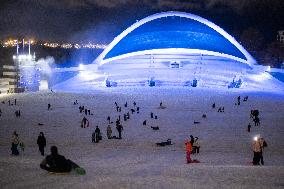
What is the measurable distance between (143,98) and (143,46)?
64.7ft

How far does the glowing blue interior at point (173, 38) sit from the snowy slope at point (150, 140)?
14067 millimetres

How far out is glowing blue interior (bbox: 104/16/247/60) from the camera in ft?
167

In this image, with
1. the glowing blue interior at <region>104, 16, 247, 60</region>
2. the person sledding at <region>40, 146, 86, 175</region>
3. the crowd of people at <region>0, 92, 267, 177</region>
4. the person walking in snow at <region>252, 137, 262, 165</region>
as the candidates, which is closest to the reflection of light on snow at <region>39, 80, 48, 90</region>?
the glowing blue interior at <region>104, 16, 247, 60</region>

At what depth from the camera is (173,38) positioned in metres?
52.5

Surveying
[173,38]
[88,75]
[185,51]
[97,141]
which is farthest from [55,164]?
[173,38]

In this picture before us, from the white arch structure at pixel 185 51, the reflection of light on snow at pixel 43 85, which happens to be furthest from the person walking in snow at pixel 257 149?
the white arch structure at pixel 185 51

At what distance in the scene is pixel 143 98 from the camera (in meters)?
32.3

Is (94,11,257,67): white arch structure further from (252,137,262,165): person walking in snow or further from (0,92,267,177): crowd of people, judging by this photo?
(252,137,262,165): person walking in snow

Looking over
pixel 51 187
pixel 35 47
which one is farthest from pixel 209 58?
pixel 35 47

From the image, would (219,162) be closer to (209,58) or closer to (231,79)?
(231,79)

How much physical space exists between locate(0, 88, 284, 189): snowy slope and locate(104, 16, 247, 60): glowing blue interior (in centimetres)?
1407

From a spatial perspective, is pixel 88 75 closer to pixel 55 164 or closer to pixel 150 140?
pixel 150 140

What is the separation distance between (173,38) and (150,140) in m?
36.5

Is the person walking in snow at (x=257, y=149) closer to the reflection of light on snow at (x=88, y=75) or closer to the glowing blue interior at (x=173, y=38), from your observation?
the reflection of light on snow at (x=88, y=75)
